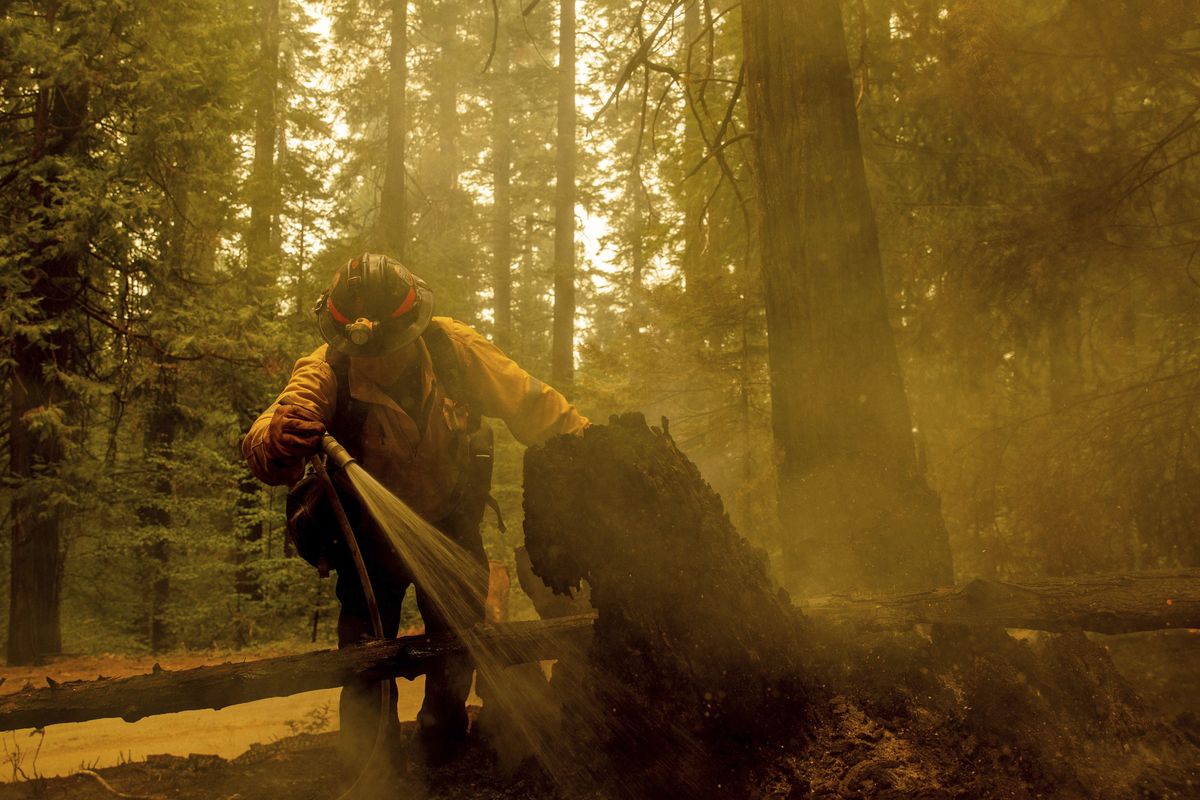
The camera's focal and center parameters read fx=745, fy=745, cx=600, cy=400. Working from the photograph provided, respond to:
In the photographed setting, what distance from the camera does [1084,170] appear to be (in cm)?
588

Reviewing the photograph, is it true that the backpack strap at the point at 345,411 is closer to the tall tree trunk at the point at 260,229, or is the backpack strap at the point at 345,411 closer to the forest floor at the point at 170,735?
the forest floor at the point at 170,735

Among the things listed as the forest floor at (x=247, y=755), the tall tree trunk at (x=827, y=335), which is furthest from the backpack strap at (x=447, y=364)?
the tall tree trunk at (x=827, y=335)

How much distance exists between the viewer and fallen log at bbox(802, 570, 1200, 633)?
291 cm

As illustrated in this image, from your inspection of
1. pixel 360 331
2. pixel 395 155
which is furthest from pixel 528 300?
pixel 360 331

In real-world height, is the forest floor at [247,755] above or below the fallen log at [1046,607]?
below

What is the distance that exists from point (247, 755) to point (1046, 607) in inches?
175

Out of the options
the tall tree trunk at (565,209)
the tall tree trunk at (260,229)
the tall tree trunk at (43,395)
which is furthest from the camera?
the tall tree trunk at (565,209)

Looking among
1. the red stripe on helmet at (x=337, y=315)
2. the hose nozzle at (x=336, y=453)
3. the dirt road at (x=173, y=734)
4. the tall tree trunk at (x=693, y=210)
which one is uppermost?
the tall tree trunk at (x=693, y=210)

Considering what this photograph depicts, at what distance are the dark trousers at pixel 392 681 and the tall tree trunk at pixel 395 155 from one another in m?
12.4

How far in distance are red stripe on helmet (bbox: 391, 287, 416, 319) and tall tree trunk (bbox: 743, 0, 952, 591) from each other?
2217 millimetres

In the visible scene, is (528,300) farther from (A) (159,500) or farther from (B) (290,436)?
(B) (290,436)

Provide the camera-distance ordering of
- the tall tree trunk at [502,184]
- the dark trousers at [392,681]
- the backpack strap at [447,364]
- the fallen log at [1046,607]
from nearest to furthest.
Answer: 1. the fallen log at [1046,607]
2. the dark trousers at [392,681]
3. the backpack strap at [447,364]
4. the tall tree trunk at [502,184]

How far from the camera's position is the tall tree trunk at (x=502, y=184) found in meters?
25.5

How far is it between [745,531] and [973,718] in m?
7.16
